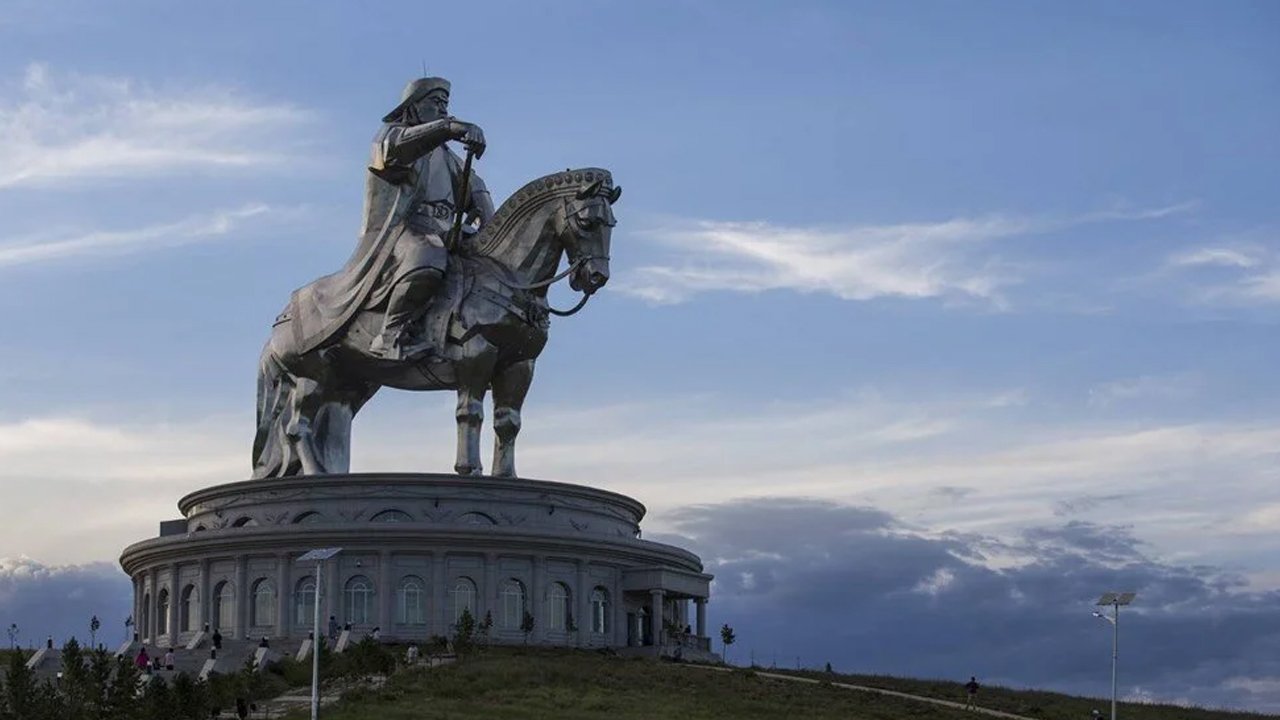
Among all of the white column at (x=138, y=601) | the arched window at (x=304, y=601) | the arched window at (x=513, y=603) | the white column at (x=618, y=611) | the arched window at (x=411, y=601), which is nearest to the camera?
the arched window at (x=411, y=601)

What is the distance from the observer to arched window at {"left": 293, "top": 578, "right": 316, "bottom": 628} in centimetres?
6756

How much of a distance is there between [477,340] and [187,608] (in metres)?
12.8

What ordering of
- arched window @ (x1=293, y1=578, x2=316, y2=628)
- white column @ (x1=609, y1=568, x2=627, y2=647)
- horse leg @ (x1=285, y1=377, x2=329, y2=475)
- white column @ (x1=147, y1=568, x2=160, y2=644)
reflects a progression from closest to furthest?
arched window @ (x1=293, y1=578, x2=316, y2=628)
horse leg @ (x1=285, y1=377, x2=329, y2=475)
white column @ (x1=609, y1=568, x2=627, y2=647)
white column @ (x1=147, y1=568, x2=160, y2=644)

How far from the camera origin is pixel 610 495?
71938mm

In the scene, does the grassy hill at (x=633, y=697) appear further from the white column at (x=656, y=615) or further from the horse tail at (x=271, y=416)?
the horse tail at (x=271, y=416)

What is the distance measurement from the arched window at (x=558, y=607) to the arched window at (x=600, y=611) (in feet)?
2.88

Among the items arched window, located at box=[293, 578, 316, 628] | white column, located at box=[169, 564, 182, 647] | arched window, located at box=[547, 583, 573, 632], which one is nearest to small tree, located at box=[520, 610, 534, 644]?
arched window, located at box=[547, 583, 573, 632]

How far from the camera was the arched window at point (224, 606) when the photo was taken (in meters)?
69.1

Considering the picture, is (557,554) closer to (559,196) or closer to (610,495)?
(610,495)

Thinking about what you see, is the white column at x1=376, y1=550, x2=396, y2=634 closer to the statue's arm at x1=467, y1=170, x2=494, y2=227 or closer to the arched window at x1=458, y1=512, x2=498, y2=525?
the arched window at x1=458, y1=512, x2=498, y2=525

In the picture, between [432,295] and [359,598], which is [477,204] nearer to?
[432,295]

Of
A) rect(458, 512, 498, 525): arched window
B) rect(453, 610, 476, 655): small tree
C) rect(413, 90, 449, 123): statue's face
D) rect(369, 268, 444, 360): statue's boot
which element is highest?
rect(413, 90, 449, 123): statue's face

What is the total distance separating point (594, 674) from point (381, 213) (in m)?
17.5

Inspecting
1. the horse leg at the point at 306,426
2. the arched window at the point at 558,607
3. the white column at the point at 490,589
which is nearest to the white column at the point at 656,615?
the arched window at the point at 558,607
